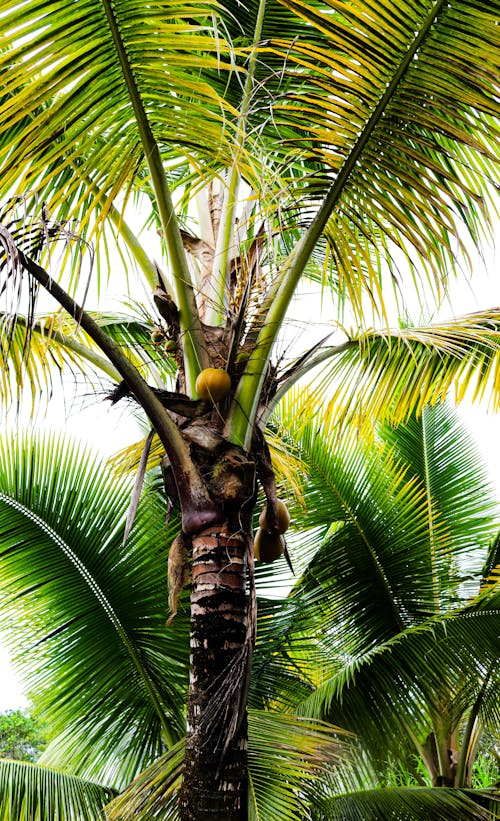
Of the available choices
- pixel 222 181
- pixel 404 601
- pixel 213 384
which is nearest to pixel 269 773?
pixel 213 384

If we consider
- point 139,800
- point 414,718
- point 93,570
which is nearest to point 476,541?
point 414,718

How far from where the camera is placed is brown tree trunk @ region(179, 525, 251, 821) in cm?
209

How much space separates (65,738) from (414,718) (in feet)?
6.41

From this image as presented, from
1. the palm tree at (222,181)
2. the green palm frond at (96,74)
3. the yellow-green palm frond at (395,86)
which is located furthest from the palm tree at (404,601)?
the green palm frond at (96,74)

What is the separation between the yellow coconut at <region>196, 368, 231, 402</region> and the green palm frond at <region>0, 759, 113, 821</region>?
2.85 metres

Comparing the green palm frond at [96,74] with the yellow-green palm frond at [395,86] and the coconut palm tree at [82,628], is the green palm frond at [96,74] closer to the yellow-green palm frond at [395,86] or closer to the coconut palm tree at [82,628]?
the yellow-green palm frond at [395,86]

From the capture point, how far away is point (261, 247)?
3006 mm

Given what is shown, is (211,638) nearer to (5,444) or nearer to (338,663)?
(5,444)

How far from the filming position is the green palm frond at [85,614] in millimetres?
4289

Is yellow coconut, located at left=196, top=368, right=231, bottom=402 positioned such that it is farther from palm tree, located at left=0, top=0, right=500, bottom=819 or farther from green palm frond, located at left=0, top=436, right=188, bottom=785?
green palm frond, located at left=0, top=436, right=188, bottom=785

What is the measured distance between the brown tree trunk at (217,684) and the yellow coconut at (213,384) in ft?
1.45

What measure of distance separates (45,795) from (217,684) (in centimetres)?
267

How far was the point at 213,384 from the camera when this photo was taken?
8.21 feet

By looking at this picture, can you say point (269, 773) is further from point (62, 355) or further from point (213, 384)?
point (62, 355)
